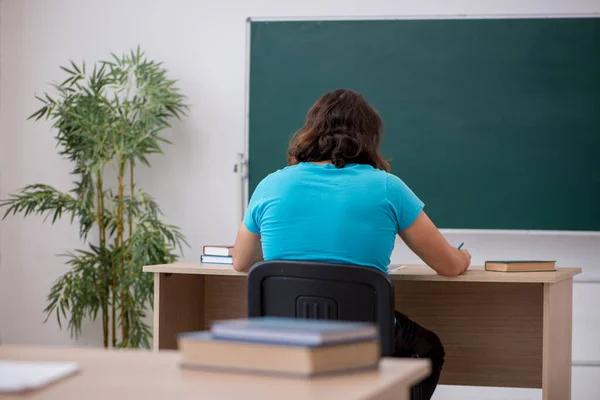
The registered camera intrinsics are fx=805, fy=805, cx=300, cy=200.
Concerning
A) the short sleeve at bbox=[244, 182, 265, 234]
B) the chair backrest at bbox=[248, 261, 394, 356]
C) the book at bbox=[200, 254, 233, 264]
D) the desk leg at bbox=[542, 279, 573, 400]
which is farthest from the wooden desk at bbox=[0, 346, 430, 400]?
the book at bbox=[200, 254, 233, 264]

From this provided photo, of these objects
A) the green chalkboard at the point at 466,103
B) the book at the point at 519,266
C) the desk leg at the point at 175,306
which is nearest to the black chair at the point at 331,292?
the book at the point at 519,266

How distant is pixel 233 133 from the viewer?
4.35m

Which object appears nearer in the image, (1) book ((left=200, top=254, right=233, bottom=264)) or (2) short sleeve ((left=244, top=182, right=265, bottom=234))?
(2) short sleeve ((left=244, top=182, right=265, bottom=234))

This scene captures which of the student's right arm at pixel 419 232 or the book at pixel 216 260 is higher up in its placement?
the student's right arm at pixel 419 232

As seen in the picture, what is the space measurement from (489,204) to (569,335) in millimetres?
1359

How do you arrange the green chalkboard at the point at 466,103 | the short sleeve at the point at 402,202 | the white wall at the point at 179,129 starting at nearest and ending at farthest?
1. the short sleeve at the point at 402,202
2. the green chalkboard at the point at 466,103
3. the white wall at the point at 179,129

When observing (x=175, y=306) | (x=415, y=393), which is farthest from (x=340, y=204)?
(x=175, y=306)

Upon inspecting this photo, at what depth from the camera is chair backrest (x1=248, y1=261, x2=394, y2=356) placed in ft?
6.87

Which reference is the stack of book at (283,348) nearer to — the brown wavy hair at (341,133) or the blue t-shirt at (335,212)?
the blue t-shirt at (335,212)

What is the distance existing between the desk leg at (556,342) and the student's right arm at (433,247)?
12.0 inches

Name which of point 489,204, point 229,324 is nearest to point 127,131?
point 489,204

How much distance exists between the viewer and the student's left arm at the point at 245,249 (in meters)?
2.47

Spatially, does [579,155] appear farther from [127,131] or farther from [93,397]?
[93,397]

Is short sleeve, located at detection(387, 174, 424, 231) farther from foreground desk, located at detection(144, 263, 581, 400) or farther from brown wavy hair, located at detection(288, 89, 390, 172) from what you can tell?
foreground desk, located at detection(144, 263, 581, 400)
